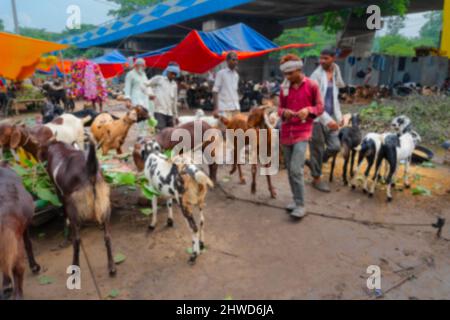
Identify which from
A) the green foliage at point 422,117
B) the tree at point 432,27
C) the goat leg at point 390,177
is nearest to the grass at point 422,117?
the green foliage at point 422,117

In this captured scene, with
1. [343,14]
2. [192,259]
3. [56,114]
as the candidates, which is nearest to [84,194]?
[192,259]

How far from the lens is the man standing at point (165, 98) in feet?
21.0

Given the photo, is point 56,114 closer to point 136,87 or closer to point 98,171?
point 136,87

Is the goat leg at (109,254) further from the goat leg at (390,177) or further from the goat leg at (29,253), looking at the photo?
the goat leg at (390,177)

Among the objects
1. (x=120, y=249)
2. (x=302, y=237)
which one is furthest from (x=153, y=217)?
(x=302, y=237)

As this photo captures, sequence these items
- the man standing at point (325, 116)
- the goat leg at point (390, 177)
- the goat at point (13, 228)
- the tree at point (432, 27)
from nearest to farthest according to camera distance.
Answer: the goat at point (13, 228) < the goat leg at point (390, 177) < the man standing at point (325, 116) < the tree at point (432, 27)

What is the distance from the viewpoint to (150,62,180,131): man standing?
252 inches

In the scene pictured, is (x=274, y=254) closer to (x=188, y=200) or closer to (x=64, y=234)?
(x=188, y=200)

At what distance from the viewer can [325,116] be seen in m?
4.64

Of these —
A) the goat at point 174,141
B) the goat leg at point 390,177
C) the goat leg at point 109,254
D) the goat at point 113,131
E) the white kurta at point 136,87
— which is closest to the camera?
the goat leg at point 109,254

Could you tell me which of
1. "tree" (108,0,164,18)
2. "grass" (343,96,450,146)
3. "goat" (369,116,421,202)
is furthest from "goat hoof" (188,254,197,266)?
"tree" (108,0,164,18)

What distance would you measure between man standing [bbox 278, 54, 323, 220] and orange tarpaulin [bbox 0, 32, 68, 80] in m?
5.35

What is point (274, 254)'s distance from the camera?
3.65 m

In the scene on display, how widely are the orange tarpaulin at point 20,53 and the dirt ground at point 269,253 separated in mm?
3930
